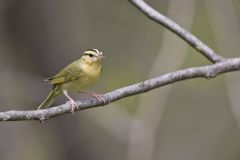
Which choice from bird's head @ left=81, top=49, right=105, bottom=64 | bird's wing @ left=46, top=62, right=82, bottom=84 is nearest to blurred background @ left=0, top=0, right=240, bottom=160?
bird's head @ left=81, top=49, right=105, bottom=64

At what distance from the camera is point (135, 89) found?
3633mm

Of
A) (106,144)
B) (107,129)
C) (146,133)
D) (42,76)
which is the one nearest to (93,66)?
(146,133)

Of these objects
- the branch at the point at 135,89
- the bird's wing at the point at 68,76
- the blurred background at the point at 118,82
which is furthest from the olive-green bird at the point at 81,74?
the branch at the point at 135,89

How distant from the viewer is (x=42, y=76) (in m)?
6.33

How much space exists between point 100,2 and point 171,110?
2239 millimetres

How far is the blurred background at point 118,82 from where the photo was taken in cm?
513

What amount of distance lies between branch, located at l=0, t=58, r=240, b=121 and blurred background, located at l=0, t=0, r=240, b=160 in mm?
599

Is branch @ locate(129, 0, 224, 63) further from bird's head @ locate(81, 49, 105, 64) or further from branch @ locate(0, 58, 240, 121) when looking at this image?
bird's head @ locate(81, 49, 105, 64)

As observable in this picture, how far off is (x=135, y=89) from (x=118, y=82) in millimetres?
5626

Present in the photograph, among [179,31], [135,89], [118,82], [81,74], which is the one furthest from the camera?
[118,82]

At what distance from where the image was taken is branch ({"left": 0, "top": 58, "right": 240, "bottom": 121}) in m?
3.49

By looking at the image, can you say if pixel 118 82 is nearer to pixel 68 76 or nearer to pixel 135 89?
pixel 68 76

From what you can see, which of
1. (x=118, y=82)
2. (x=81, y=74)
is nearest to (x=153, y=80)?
(x=81, y=74)

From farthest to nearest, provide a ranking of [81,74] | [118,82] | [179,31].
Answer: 1. [118,82]
2. [81,74]
3. [179,31]
